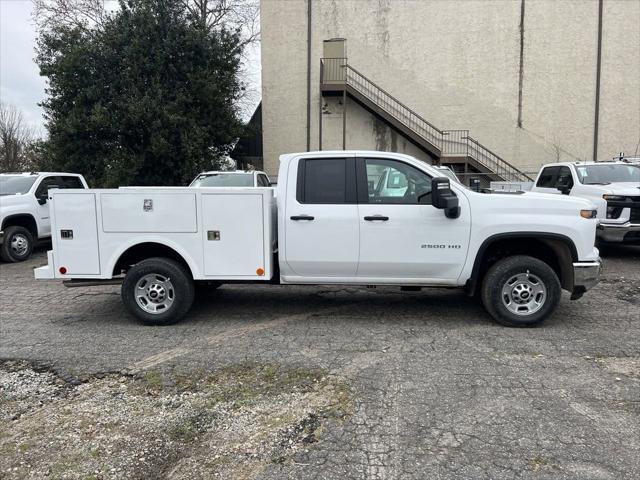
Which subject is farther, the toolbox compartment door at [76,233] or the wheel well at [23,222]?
the wheel well at [23,222]

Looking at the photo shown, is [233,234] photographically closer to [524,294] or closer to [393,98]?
[524,294]

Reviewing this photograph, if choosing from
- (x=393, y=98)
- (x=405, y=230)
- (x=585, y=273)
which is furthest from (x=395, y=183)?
(x=393, y=98)

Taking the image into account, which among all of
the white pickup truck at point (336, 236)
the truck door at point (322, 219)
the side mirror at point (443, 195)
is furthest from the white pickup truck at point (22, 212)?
the side mirror at point (443, 195)

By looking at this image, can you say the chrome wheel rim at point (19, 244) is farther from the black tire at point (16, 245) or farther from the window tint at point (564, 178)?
the window tint at point (564, 178)

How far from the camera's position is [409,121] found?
68.5ft

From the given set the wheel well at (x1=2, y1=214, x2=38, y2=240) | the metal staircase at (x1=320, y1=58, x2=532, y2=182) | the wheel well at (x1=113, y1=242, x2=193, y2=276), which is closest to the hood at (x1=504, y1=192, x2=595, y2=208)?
the wheel well at (x1=113, y1=242, x2=193, y2=276)

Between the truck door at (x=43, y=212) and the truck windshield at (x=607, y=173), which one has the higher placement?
the truck windshield at (x=607, y=173)

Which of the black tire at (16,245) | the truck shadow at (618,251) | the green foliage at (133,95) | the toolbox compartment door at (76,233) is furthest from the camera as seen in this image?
the green foliage at (133,95)

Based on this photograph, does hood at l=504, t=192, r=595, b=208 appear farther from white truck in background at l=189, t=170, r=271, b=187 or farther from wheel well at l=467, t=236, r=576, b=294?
white truck in background at l=189, t=170, r=271, b=187

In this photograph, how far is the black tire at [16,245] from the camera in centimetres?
1055

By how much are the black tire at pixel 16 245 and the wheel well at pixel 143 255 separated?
6.06m

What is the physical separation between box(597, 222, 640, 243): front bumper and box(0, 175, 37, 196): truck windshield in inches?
478

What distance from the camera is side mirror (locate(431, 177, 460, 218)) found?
5266 millimetres

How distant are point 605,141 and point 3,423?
2245cm
